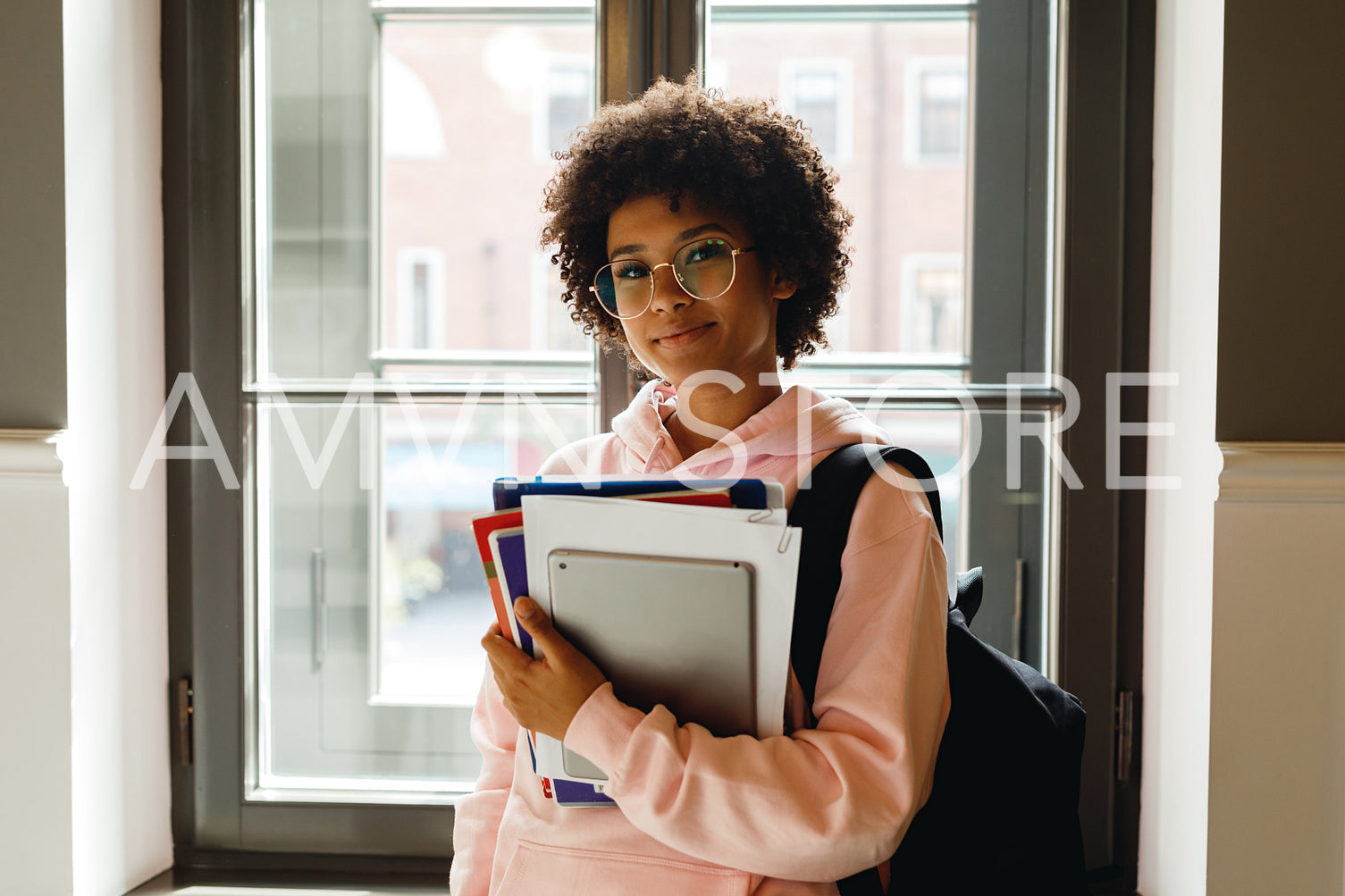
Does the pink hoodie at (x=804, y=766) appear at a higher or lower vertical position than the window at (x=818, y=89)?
lower

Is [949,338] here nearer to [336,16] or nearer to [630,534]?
[630,534]

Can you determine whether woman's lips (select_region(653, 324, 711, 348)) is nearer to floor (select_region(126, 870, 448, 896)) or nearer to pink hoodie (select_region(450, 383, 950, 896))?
pink hoodie (select_region(450, 383, 950, 896))

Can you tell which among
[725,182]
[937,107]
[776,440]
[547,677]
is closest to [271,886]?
[547,677]

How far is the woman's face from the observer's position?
959mm

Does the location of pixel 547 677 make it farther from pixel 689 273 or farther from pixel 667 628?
pixel 689 273

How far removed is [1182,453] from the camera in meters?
1.28

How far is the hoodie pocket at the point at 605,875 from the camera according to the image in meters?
0.89

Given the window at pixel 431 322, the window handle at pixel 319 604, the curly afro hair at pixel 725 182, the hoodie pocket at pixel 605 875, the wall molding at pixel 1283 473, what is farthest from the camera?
the window handle at pixel 319 604

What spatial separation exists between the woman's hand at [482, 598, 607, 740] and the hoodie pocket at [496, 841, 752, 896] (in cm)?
17

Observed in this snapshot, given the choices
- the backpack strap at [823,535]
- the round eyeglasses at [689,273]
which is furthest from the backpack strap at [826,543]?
the round eyeglasses at [689,273]

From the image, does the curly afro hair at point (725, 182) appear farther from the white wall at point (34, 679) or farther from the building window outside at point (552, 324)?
the white wall at point (34, 679)

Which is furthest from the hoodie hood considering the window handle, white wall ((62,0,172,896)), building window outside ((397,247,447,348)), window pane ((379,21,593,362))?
white wall ((62,0,172,896))

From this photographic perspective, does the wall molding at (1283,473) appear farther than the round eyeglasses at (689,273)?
Yes

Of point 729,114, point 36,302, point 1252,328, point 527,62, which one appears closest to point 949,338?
point 1252,328
